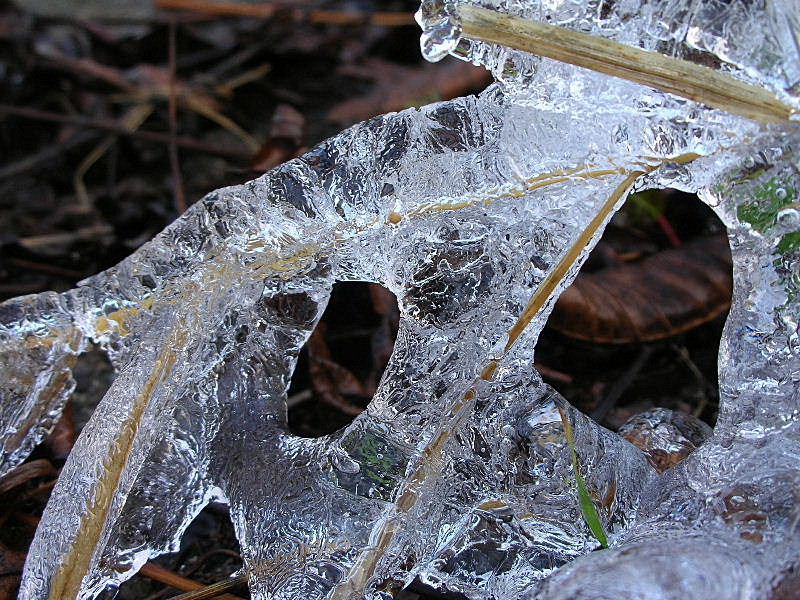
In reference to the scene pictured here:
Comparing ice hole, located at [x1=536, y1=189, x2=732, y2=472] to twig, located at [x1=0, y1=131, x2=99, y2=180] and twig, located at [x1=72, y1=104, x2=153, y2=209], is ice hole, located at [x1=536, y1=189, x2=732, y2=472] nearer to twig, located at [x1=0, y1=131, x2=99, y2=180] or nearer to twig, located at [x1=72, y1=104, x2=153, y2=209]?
twig, located at [x1=72, y1=104, x2=153, y2=209]

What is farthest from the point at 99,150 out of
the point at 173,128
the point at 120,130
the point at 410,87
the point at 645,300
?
the point at 645,300

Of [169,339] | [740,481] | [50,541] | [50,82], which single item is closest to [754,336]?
[740,481]

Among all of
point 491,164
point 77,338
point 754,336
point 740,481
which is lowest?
point 77,338

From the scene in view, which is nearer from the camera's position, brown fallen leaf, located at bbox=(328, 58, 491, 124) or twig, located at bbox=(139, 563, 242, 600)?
twig, located at bbox=(139, 563, 242, 600)

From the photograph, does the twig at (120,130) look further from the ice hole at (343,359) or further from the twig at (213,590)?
the twig at (213,590)

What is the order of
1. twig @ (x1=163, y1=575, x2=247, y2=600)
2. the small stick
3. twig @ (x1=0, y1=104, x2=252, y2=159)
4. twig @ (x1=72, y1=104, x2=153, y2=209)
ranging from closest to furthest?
the small stick < twig @ (x1=163, y1=575, x2=247, y2=600) < twig @ (x1=72, y1=104, x2=153, y2=209) < twig @ (x1=0, y1=104, x2=252, y2=159)

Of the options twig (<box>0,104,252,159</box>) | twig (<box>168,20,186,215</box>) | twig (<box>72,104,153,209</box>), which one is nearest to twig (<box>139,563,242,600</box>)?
twig (<box>168,20,186,215</box>)

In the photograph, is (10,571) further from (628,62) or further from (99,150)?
(99,150)

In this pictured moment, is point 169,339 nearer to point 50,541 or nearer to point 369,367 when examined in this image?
point 50,541
